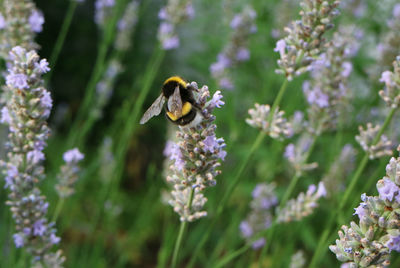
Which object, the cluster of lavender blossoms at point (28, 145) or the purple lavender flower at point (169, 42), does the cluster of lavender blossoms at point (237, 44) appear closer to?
the purple lavender flower at point (169, 42)

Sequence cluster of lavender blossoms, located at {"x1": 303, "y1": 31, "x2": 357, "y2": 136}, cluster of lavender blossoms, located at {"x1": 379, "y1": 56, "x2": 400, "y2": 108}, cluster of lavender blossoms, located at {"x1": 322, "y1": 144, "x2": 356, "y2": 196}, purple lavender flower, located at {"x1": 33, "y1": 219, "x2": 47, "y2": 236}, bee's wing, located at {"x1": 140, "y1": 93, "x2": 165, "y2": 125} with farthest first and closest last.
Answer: cluster of lavender blossoms, located at {"x1": 322, "y1": 144, "x2": 356, "y2": 196}
cluster of lavender blossoms, located at {"x1": 303, "y1": 31, "x2": 357, "y2": 136}
cluster of lavender blossoms, located at {"x1": 379, "y1": 56, "x2": 400, "y2": 108}
purple lavender flower, located at {"x1": 33, "y1": 219, "x2": 47, "y2": 236}
bee's wing, located at {"x1": 140, "y1": 93, "x2": 165, "y2": 125}

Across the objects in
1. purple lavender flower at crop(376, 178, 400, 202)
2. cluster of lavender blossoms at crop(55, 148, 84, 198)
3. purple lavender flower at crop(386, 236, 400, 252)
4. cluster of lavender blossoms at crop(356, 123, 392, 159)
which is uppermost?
cluster of lavender blossoms at crop(55, 148, 84, 198)

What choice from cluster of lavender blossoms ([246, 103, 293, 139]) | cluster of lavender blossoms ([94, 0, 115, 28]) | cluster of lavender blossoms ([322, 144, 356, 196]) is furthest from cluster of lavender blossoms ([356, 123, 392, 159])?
cluster of lavender blossoms ([94, 0, 115, 28])

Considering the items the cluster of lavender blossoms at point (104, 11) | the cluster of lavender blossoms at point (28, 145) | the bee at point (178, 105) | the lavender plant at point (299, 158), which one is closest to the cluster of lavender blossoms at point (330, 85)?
the lavender plant at point (299, 158)

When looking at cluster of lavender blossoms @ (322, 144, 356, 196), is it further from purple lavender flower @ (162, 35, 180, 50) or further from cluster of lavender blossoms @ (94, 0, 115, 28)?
cluster of lavender blossoms @ (94, 0, 115, 28)

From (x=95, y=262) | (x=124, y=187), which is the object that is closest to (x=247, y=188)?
(x=95, y=262)

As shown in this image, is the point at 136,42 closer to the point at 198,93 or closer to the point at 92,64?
the point at 92,64

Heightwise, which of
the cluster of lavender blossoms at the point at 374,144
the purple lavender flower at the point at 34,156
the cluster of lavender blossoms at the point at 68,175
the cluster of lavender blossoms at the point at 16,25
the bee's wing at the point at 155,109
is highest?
the cluster of lavender blossoms at the point at 16,25
